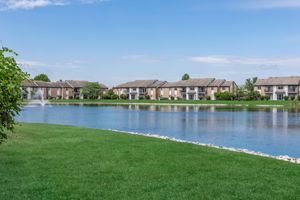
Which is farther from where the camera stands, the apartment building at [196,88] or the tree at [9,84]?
the apartment building at [196,88]

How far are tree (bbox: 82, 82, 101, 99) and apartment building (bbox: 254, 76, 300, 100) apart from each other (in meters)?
52.4

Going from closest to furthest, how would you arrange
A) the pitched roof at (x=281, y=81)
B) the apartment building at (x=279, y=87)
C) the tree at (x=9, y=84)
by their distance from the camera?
the tree at (x=9, y=84), the apartment building at (x=279, y=87), the pitched roof at (x=281, y=81)

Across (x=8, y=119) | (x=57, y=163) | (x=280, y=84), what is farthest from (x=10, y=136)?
(x=280, y=84)

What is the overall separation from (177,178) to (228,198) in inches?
79.8

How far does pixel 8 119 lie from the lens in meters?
7.04

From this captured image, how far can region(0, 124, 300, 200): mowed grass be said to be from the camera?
29.9 ft

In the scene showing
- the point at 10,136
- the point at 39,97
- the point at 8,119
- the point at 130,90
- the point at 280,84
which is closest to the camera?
the point at 8,119

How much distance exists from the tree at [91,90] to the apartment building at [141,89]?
737cm

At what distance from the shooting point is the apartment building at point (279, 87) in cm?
10975

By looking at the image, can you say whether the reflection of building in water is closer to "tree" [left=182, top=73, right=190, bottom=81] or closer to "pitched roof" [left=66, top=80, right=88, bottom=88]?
"tree" [left=182, top=73, right=190, bottom=81]

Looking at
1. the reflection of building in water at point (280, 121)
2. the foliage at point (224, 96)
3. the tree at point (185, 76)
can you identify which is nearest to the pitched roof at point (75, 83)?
the tree at point (185, 76)

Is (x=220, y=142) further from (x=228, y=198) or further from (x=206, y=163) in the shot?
(x=228, y=198)

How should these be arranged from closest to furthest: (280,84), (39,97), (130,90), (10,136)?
(10,136)
(280,84)
(39,97)
(130,90)

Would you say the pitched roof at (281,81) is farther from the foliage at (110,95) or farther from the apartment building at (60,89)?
the apartment building at (60,89)
